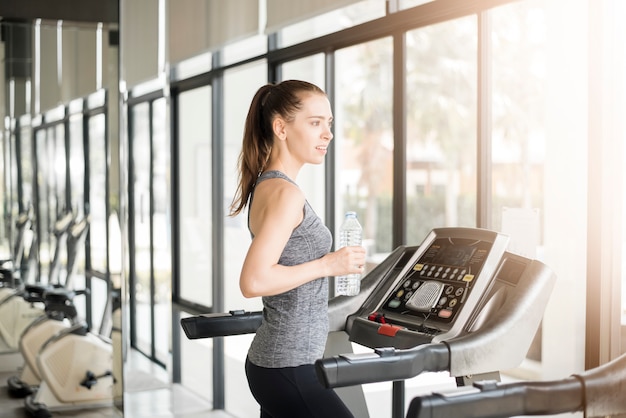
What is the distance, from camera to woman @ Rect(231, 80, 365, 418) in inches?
A: 72.1

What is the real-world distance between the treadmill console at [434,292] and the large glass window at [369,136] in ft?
38.4

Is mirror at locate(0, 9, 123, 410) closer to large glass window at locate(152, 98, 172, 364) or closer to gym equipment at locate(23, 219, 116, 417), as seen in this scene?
gym equipment at locate(23, 219, 116, 417)

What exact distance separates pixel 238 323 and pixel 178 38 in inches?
136

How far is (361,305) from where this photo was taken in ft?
7.97

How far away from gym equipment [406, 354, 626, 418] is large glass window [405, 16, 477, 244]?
41.2ft

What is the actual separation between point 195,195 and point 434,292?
3827 millimetres

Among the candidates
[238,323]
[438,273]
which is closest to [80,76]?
[238,323]

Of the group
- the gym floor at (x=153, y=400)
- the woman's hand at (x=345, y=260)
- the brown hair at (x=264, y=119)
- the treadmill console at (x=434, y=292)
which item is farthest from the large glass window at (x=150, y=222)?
the woman's hand at (x=345, y=260)

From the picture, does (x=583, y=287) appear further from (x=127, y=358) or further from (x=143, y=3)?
(x=143, y=3)

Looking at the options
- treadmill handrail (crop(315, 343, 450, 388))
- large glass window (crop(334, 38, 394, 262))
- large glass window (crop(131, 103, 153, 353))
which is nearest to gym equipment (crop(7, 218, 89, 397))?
large glass window (crop(131, 103, 153, 353))

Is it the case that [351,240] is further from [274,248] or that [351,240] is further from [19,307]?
[19,307]

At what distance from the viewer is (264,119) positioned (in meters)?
2.06

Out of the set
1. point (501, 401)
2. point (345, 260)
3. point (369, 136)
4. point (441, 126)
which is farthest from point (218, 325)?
point (441, 126)

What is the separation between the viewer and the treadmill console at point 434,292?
207 cm
